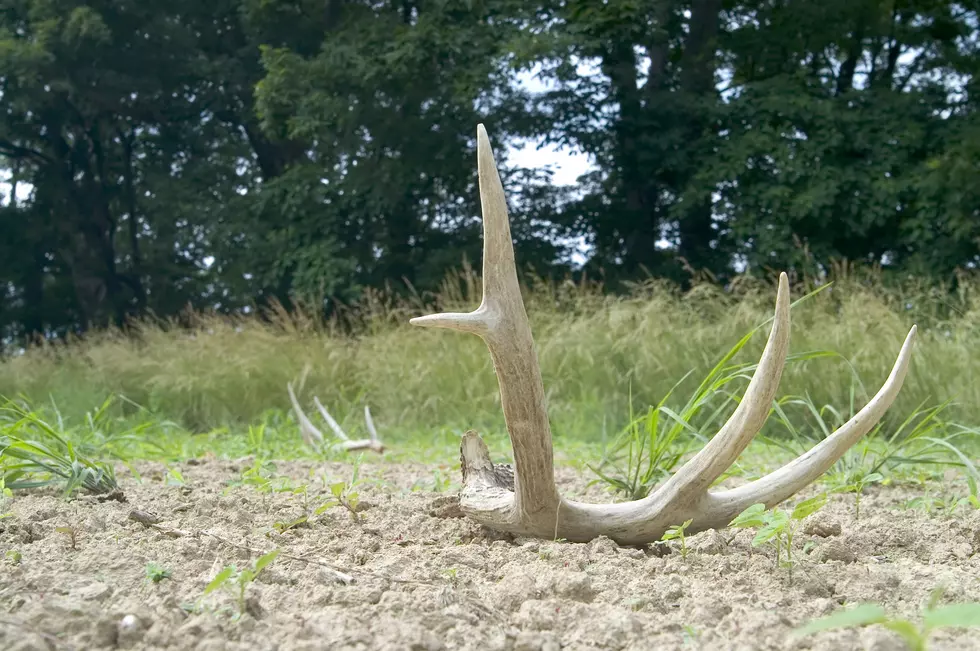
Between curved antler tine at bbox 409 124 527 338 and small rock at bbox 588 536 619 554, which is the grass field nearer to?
small rock at bbox 588 536 619 554

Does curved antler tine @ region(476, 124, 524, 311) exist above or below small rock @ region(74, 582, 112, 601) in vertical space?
above

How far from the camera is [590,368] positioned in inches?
251

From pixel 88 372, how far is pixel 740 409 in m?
9.60

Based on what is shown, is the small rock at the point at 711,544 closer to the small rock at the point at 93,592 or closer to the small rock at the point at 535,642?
the small rock at the point at 535,642

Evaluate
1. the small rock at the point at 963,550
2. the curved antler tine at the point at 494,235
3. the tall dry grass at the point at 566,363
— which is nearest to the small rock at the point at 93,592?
the curved antler tine at the point at 494,235

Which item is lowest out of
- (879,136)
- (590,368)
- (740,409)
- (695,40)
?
(590,368)

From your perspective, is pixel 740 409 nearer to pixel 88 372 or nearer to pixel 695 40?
pixel 88 372

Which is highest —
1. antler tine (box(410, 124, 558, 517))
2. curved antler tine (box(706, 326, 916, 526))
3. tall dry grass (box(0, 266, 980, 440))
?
antler tine (box(410, 124, 558, 517))

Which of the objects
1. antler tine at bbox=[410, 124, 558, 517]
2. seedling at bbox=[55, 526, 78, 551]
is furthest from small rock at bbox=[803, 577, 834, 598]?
seedling at bbox=[55, 526, 78, 551]

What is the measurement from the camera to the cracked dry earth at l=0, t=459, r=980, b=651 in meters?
1.04

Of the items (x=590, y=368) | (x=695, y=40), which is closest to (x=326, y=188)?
(x=695, y=40)

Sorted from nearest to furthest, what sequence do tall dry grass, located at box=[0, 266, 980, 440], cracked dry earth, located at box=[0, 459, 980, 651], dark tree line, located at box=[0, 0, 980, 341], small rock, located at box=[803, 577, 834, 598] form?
cracked dry earth, located at box=[0, 459, 980, 651] < small rock, located at box=[803, 577, 834, 598] < tall dry grass, located at box=[0, 266, 980, 440] < dark tree line, located at box=[0, 0, 980, 341]

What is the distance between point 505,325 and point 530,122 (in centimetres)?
1399

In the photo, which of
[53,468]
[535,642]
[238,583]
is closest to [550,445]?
[535,642]
